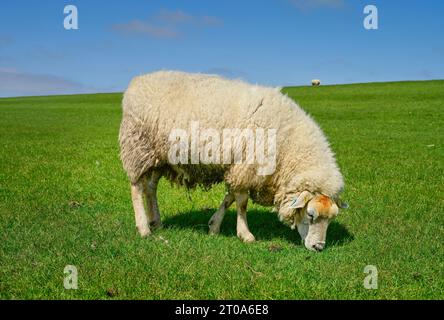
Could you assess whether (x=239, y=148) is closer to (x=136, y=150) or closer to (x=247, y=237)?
(x=247, y=237)

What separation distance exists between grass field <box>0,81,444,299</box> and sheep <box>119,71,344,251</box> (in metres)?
0.49

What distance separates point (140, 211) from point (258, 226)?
1.92 metres

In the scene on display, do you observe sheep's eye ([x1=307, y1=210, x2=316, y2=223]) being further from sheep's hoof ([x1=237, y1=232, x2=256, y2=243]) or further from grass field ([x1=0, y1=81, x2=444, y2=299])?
sheep's hoof ([x1=237, y1=232, x2=256, y2=243])

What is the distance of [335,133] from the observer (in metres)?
23.0

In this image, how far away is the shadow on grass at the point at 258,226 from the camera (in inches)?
298

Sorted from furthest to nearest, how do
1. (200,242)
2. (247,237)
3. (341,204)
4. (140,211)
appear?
(140,211) → (247,237) → (341,204) → (200,242)

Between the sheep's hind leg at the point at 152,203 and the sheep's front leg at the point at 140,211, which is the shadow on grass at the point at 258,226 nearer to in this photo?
the sheep's hind leg at the point at 152,203

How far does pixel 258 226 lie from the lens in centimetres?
828

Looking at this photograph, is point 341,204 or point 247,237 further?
point 247,237

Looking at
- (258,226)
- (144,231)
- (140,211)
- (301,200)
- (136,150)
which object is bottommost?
(258,226)

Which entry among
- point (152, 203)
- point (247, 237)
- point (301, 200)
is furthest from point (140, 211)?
point (301, 200)

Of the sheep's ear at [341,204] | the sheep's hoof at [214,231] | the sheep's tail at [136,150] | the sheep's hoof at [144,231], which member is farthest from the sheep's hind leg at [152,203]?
the sheep's ear at [341,204]
